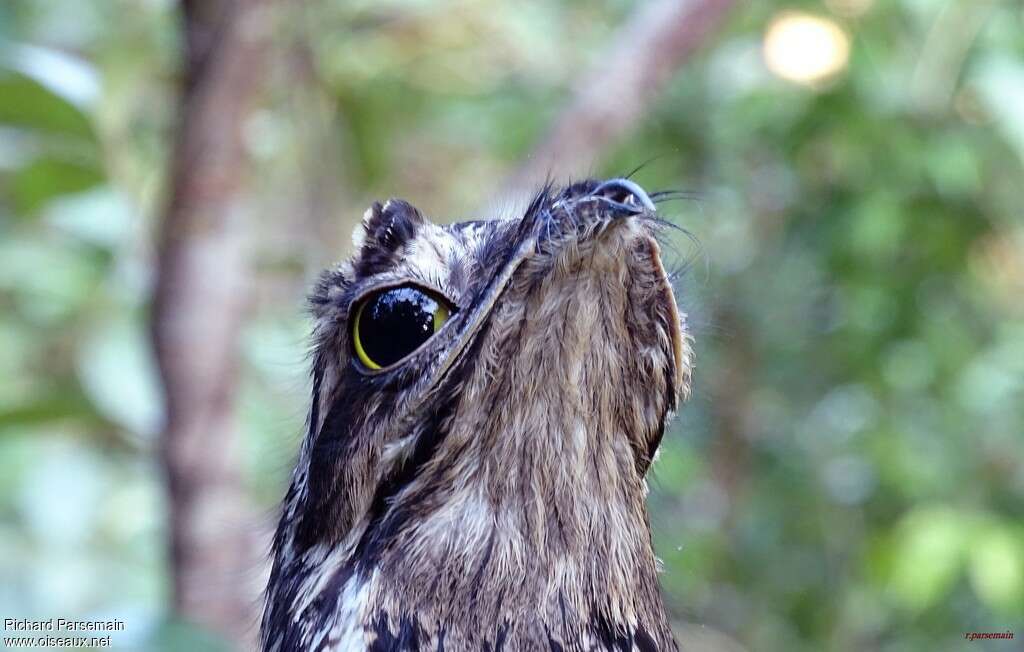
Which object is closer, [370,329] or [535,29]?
[370,329]

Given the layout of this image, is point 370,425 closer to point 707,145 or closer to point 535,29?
point 535,29

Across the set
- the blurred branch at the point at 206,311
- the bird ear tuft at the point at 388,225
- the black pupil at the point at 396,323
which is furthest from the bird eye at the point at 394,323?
the blurred branch at the point at 206,311

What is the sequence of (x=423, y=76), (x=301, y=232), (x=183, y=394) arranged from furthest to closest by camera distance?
(x=423, y=76), (x=301, y=232), (x=183, y=394)

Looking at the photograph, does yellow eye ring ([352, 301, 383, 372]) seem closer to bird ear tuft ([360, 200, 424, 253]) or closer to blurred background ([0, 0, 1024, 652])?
bird ear tuft ([360, 200, 424, 253])

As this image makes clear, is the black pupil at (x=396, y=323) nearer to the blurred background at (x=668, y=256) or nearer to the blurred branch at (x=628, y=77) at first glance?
the blurred background at (x=668, y=256)

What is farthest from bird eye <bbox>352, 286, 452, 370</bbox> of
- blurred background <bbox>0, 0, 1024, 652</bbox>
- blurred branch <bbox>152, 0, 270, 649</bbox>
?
blurred branch <bbox>152, 0, 270, 649</bbox>

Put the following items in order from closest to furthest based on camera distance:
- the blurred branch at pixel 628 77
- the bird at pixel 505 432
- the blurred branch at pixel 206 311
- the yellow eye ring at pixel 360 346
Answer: the bird at pixel 505 432, the yellow eye ring at pixel 360 346, the blurred branch at pixel 206 311, the blurred branch at pixel 628 77

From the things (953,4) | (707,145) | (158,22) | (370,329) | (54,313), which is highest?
(707,145)

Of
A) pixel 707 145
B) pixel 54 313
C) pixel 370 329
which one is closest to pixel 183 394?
pixel 370 329
